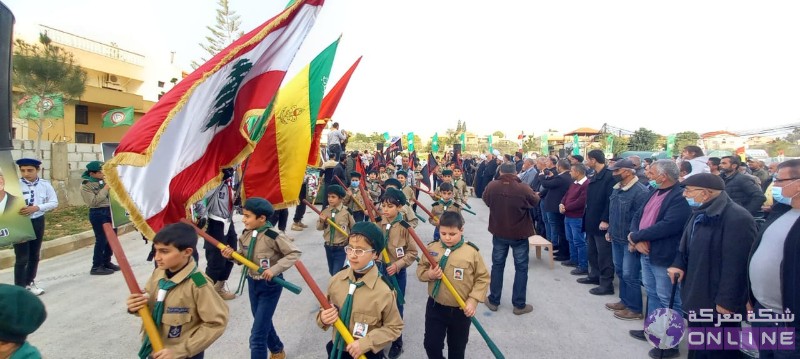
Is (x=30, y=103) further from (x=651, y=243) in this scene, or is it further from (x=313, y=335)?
(x=651, y=243)

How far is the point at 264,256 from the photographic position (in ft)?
12.4

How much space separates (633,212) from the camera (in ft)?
16.7

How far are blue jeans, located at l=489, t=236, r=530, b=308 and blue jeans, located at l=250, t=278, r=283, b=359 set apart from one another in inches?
108

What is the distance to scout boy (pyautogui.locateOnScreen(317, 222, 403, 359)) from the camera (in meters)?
2.46

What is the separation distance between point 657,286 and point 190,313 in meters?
4.47

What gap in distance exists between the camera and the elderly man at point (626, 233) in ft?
16.5

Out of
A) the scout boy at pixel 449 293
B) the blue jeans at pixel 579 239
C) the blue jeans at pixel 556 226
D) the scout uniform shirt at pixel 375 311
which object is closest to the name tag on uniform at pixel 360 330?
the scout uniform shirt at pixel 375 311

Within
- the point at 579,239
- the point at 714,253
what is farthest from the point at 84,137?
the point at 714,253

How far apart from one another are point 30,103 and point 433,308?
65.2 ft

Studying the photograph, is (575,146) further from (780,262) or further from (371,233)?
(371,233)

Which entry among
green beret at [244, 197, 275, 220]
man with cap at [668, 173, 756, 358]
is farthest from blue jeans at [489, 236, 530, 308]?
green beret at [244, 197, 275, 220]

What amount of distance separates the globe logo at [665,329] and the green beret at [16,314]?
4926 mm

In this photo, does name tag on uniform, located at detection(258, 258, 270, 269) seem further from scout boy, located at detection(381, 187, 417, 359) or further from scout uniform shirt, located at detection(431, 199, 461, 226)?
scout uniform shirt, located at detection(431, 199, 461, 226)

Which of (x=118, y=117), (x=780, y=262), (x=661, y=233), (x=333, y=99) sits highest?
(x=333, y=99)
